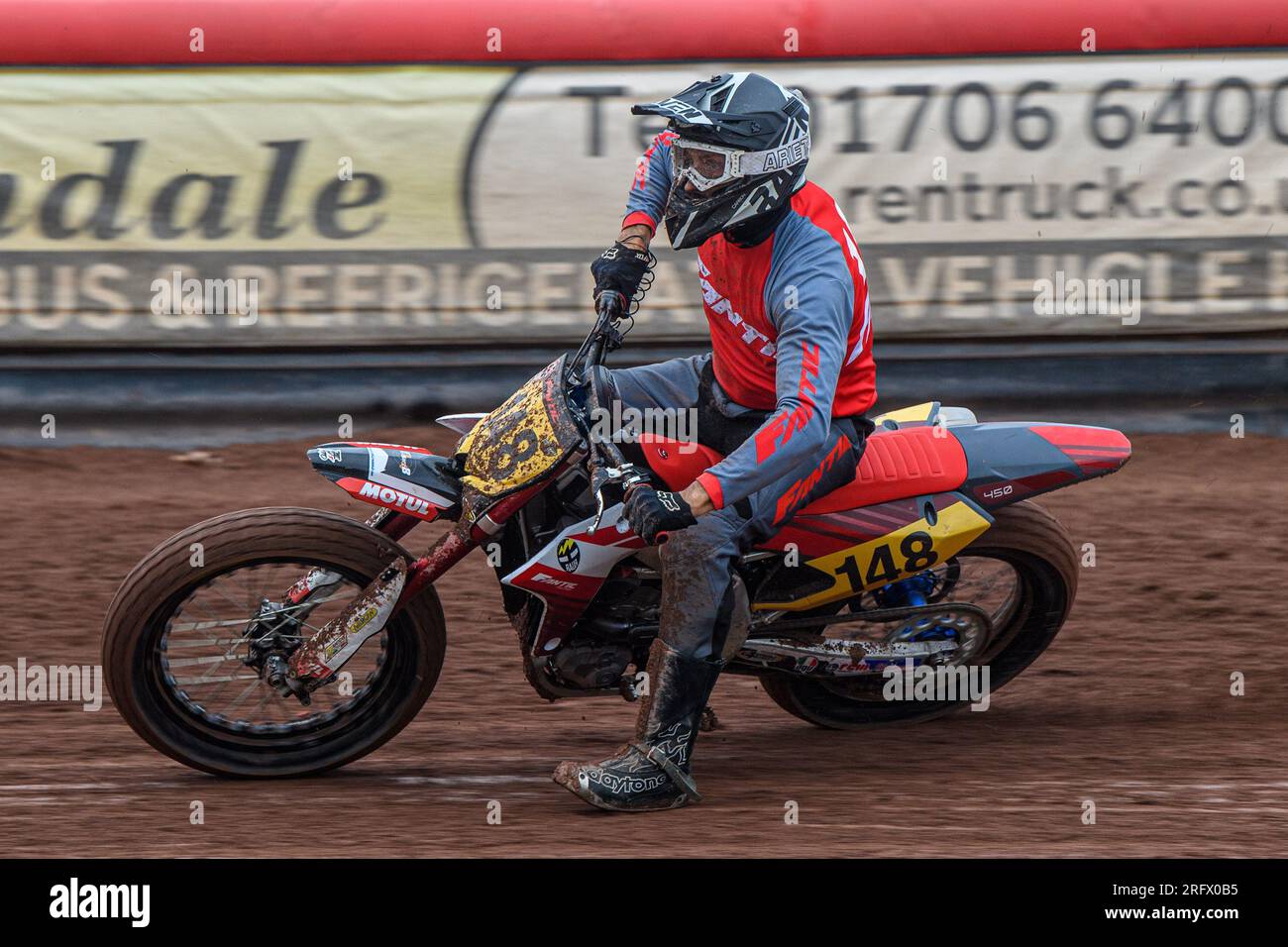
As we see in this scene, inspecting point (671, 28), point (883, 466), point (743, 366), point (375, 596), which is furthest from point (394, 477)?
point (671, 28)

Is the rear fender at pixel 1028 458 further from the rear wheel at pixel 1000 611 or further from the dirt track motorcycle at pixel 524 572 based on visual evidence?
the rear wheel at pixel 1000 611

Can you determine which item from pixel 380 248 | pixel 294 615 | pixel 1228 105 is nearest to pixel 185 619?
pixel 294 615

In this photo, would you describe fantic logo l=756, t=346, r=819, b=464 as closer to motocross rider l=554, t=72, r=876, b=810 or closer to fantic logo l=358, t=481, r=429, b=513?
motocross rider l=554, t=72, r=876, b=810

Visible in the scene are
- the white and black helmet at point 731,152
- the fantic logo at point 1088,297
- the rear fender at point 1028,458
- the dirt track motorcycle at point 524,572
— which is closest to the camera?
the white and black helmet at point 731,152

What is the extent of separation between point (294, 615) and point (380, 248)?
3.69 meters

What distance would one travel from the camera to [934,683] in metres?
5.03

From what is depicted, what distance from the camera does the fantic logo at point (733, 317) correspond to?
449cm

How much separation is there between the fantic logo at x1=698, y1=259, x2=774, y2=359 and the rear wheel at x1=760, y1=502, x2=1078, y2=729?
912 millimetres

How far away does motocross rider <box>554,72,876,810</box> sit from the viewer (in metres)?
4.18

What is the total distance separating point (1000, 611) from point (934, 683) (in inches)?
12.5

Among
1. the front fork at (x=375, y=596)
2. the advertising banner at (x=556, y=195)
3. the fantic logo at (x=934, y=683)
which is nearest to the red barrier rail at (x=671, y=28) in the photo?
the advertising banner at (x=556, y=195)

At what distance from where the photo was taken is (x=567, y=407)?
4.45 m

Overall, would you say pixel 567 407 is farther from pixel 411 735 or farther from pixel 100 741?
pixel 100 741

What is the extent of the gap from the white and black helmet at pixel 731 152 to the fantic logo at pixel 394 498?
100 centimetres
